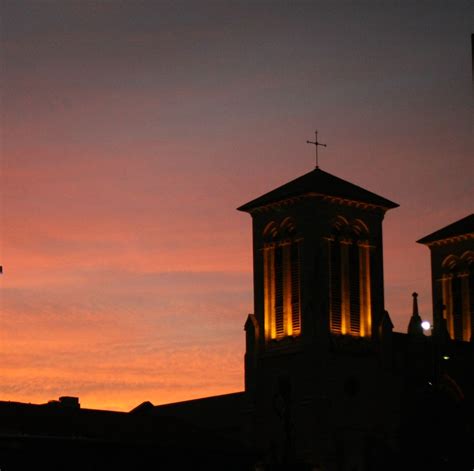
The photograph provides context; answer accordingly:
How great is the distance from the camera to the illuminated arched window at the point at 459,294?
9831cm

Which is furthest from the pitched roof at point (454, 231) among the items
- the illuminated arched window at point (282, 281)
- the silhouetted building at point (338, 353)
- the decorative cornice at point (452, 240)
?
the illuminated arched window at point (282, 281)

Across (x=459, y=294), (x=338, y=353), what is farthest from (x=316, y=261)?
(x=459, y=294)

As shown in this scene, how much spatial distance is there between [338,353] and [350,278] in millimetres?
4494

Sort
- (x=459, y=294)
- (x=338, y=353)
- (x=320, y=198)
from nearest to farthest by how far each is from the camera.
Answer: (x=338, y=353), (x=320, y=198), (x=459, y=294)

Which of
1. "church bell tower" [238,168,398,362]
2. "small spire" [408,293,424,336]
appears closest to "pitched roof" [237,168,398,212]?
"church bell tower" [238,168,398,362]

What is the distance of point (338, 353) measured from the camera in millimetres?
87938

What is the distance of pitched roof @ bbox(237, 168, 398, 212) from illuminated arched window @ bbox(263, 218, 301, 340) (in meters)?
1.59

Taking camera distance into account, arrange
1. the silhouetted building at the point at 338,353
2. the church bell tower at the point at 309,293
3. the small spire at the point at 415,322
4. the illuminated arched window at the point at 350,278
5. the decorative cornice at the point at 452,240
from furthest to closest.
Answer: the decorative cornice at the point at 452,240
the small spire at the point at 415,322
the illuminated arched window at the point at 350,278
the church bell tower at the point at 309,293
the silhouetted building at the point at 338,353

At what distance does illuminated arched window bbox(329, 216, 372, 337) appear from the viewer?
88.9 m

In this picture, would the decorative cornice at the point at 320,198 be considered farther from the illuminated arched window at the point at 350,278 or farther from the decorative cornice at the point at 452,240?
the decorative cornice at the point at 452,240

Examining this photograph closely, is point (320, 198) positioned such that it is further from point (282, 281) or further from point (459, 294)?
point (459, 294)

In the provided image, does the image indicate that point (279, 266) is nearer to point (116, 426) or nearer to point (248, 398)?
point (248, 398)

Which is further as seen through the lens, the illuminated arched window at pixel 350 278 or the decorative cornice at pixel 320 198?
the decorative cornice at pixel 320 198

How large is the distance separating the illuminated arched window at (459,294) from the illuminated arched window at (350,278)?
9.77 meters
